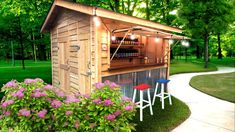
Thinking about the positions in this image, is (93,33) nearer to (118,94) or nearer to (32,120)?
(118,94)

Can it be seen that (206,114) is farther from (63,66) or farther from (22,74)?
(22,74)

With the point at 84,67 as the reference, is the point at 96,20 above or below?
above

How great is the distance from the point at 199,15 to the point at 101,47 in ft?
48.9

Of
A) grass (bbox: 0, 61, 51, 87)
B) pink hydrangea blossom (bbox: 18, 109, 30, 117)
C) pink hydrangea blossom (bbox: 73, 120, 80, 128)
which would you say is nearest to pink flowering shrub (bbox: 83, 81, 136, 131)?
pink hydrangea blossom (bbox: 73, 120, 80, 128)

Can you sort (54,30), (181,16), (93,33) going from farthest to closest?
(181,16), (54,30), (93,33)

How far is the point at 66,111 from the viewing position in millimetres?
2859

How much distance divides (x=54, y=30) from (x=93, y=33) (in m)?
3.99

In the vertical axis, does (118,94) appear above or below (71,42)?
below

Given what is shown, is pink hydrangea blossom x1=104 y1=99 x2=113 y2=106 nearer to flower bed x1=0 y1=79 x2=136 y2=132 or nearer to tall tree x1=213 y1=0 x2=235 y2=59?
flower bed x1=0 y1=79 x2=136 y2=132

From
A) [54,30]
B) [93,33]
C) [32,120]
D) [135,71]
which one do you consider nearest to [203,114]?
[135,71]

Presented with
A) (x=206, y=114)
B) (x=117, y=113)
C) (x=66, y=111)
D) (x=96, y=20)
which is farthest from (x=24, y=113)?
(x=206, y=114)

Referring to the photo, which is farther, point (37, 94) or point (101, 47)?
point (101, 47)

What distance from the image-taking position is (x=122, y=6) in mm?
16781

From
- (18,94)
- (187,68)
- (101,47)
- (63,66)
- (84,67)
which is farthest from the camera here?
(187,68)
